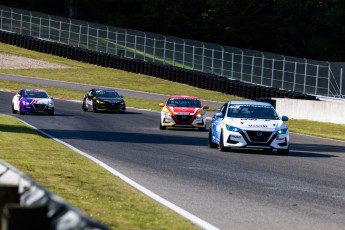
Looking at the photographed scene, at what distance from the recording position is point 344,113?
44.0 meters

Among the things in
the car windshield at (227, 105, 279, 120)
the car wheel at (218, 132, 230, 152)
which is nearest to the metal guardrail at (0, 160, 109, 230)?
the car wheel at (218, 132, 230, 152)

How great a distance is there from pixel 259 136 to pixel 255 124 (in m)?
0.33

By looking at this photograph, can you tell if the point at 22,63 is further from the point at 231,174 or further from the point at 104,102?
the point at 231,174

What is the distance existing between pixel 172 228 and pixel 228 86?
52.6m

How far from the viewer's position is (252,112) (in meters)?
26.0

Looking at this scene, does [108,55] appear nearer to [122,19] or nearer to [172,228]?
[122,19]

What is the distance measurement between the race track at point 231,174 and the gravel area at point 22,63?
41.3m

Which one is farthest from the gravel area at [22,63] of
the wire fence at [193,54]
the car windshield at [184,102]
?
the car windshield at [184,102]

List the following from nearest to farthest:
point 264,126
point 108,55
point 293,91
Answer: point 264,126 → point 293,91 → point 108,55

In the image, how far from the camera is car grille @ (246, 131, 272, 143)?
80.9ft

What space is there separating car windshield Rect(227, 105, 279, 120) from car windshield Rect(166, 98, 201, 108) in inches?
504

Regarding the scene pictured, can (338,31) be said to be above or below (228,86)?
above

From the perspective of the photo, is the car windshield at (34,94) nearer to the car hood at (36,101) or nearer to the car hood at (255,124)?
the car hood at (36,101)

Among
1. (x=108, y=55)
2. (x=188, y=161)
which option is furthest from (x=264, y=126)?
(x=108, y=55)
